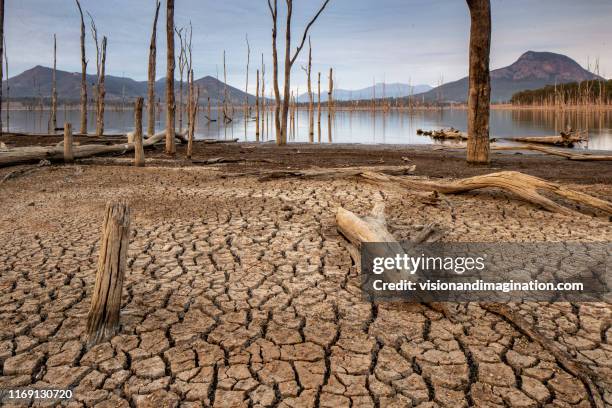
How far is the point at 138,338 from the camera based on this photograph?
9.90ft

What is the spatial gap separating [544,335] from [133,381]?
269 cm

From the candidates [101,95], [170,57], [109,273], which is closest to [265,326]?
[109,273]

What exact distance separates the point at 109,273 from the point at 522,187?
19.1 ft

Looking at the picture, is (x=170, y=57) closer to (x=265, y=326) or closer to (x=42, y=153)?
(x=42, y=153)

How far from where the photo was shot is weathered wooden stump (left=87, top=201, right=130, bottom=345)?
2980mm

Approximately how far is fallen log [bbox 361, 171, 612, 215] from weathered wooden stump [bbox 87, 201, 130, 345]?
555cm

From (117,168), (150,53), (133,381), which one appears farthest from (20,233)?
(150,53)

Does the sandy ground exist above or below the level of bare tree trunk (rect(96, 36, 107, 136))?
below

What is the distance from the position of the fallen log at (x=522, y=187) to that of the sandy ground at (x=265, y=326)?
0.22m

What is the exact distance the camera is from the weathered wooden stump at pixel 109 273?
2.98 meters

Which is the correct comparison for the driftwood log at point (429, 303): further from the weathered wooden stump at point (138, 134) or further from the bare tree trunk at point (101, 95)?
the bare tree trunk at point (101, 95)

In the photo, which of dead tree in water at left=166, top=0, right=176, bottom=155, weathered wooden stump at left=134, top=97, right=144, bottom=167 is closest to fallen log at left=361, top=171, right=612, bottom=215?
weathered wooden stump at left=134, top=97, right=144, bottom=167

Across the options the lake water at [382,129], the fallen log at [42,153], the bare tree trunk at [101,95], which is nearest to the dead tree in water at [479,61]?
the fallen log at [42,153]

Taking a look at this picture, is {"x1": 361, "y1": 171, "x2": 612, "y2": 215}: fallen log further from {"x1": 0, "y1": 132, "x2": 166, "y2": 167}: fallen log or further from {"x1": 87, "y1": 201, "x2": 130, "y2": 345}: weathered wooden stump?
{"x1": 0, "y1": 132, "x2": 166, "y2": 167}: fallen log
